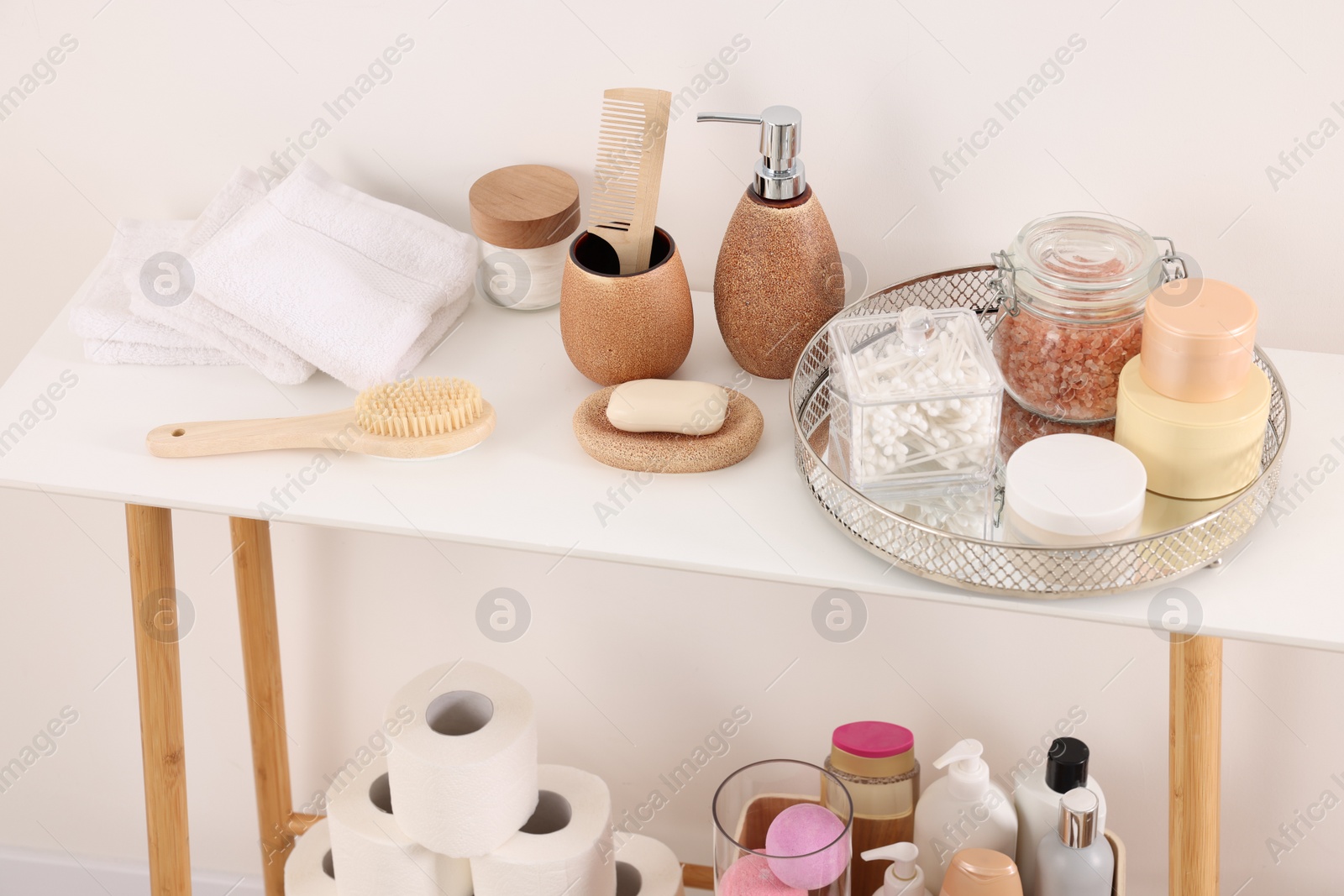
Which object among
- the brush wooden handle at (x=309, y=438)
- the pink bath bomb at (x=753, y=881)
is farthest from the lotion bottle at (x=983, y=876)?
the brush wooden handle at (x=309, y=438)

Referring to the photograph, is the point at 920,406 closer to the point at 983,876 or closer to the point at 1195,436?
the point at 1195,436

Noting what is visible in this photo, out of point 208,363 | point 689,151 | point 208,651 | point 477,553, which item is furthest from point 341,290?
point 208,651

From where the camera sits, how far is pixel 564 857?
960 millimetres

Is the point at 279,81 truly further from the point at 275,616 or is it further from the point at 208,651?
the point at 208,651

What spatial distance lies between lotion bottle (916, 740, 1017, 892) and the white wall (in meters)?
0.16

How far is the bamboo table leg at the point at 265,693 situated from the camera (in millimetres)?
1090

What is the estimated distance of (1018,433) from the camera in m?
0.74

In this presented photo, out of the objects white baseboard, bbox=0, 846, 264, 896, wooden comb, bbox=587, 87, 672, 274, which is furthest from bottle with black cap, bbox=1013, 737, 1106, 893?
white baseboard, bbox=0, 846, 264, 896

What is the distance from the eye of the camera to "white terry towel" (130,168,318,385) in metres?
0.82

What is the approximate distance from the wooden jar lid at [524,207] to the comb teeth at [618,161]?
0.26 feet

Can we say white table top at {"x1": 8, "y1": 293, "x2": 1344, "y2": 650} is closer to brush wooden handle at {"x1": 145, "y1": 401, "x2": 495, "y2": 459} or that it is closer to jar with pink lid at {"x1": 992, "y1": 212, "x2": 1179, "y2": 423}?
brush wooden handle at {"x1": 145, "y1": 401, "x2": 495, "y2": 459}

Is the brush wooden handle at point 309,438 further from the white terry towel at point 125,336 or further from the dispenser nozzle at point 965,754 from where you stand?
the dispenser nozzle at point 965,754

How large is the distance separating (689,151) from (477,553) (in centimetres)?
46

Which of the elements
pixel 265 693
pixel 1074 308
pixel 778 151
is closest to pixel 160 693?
pixel 265 693
